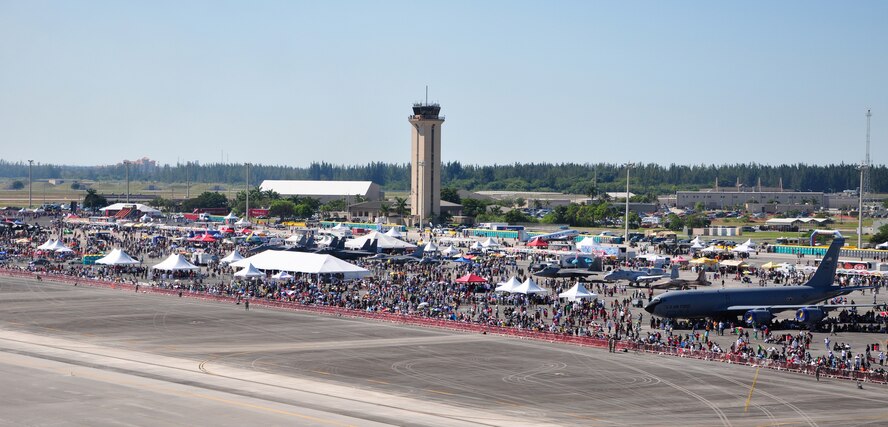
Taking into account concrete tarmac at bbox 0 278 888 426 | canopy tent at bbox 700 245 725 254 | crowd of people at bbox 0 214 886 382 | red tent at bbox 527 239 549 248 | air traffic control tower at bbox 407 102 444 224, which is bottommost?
concrete tarmac at bbox 0 278 888 426

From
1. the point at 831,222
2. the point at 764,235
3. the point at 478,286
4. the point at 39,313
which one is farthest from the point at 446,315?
the point at 831,222

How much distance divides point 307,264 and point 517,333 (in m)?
28.0

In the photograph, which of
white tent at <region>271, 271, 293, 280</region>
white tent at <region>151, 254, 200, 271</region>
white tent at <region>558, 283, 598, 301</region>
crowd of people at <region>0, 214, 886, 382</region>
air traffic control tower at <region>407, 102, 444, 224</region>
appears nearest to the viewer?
crowd of people at <region>0, 214, 886, 382</region>

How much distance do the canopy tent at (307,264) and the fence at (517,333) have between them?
7.82m

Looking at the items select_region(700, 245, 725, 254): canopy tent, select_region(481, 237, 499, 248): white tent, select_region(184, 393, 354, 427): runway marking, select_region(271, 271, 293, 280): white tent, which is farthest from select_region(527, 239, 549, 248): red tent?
select_region(184, 393, 354, 427): runway marking

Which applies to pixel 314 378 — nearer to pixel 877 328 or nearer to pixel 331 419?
pixel 331 419

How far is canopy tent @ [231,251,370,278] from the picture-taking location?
259 ft

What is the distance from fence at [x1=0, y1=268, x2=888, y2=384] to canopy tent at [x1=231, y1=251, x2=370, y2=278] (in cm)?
782

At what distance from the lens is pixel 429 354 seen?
49.8 metres

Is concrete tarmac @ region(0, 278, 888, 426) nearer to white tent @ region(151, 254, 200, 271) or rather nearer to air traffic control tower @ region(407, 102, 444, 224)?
white tent @ region(151, 254, 200, 271)

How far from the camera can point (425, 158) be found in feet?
588

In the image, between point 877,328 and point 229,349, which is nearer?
point 229,349

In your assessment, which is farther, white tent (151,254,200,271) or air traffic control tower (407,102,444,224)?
air traffic control tower (407,102,444,224)

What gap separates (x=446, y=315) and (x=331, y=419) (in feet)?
98.3
